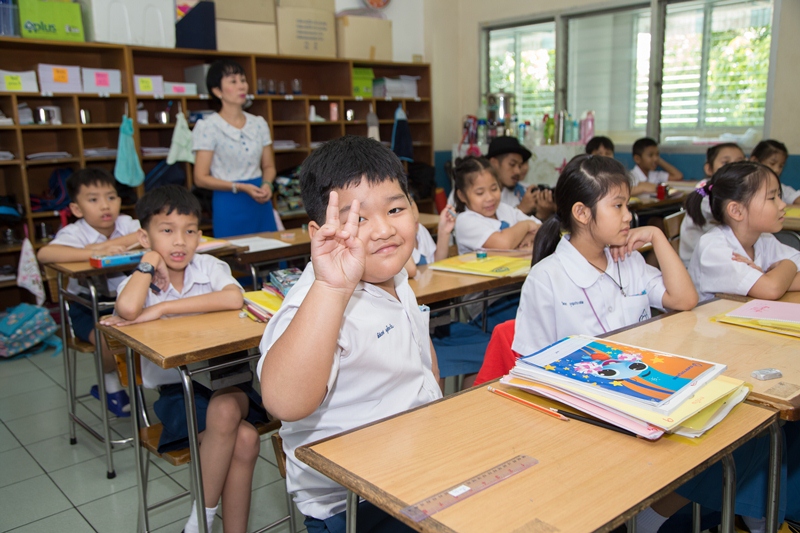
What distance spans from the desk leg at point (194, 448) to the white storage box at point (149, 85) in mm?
3625

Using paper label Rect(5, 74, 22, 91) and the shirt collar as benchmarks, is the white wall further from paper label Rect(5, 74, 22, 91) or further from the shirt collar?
the shirt collar

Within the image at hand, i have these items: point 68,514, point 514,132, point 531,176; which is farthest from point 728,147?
point 68,514

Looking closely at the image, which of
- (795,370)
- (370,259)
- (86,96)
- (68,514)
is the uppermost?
(86,96)

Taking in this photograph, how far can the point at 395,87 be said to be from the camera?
6.26 m

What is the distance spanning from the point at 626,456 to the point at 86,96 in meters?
4.57

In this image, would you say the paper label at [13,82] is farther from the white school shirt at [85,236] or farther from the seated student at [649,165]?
the seated student at [649,165]

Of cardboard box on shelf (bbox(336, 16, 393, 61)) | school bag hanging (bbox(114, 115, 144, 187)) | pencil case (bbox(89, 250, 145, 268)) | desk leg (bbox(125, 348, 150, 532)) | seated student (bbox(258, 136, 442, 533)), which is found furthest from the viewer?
cardboard box on shelf (bbox(336, 16, 393, 61))

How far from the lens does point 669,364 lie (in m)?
1.25

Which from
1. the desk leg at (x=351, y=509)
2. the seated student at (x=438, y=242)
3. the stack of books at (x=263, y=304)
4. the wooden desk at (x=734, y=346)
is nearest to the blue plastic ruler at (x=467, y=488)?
the desk leg at (x=351, y=509)

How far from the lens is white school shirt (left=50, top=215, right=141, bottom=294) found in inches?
114

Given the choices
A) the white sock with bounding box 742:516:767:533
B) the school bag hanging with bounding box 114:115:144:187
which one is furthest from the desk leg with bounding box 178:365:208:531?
the school bag hanging with bounding box 114:115:144:187

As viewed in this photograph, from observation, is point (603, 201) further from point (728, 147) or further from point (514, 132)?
point (514, 132)

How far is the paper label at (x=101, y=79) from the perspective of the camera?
4.58 meters

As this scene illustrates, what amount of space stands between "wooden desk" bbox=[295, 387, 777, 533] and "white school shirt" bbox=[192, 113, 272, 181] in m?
3.00
